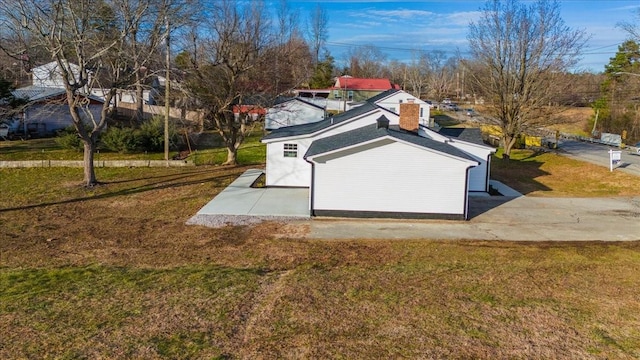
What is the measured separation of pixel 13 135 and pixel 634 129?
47.7 metres

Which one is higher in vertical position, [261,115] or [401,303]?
[261,115]

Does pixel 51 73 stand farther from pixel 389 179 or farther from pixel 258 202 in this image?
pixel 389 179

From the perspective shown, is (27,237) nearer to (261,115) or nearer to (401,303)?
(401,303)

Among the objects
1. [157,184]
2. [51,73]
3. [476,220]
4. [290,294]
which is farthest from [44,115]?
[290,294]

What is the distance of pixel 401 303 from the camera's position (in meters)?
7.91

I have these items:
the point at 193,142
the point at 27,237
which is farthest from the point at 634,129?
the point at 27,237

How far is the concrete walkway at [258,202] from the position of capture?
1507cm

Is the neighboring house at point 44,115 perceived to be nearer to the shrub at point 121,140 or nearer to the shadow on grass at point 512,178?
the shrub at point 121,140

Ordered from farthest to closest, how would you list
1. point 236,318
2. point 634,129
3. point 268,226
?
point 634,129, point 268,226, point 236,318

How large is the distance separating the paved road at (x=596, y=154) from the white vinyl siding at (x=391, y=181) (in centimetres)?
1391

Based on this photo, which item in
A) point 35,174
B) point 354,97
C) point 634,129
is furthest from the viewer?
point 354,97

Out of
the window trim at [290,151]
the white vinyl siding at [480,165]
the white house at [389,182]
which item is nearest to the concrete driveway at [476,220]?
the white house at [389,182]

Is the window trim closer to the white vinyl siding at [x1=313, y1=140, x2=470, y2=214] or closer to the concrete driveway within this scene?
the concrete driveway

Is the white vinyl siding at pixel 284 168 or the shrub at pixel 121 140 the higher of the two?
the shrub at pixel 121 140
